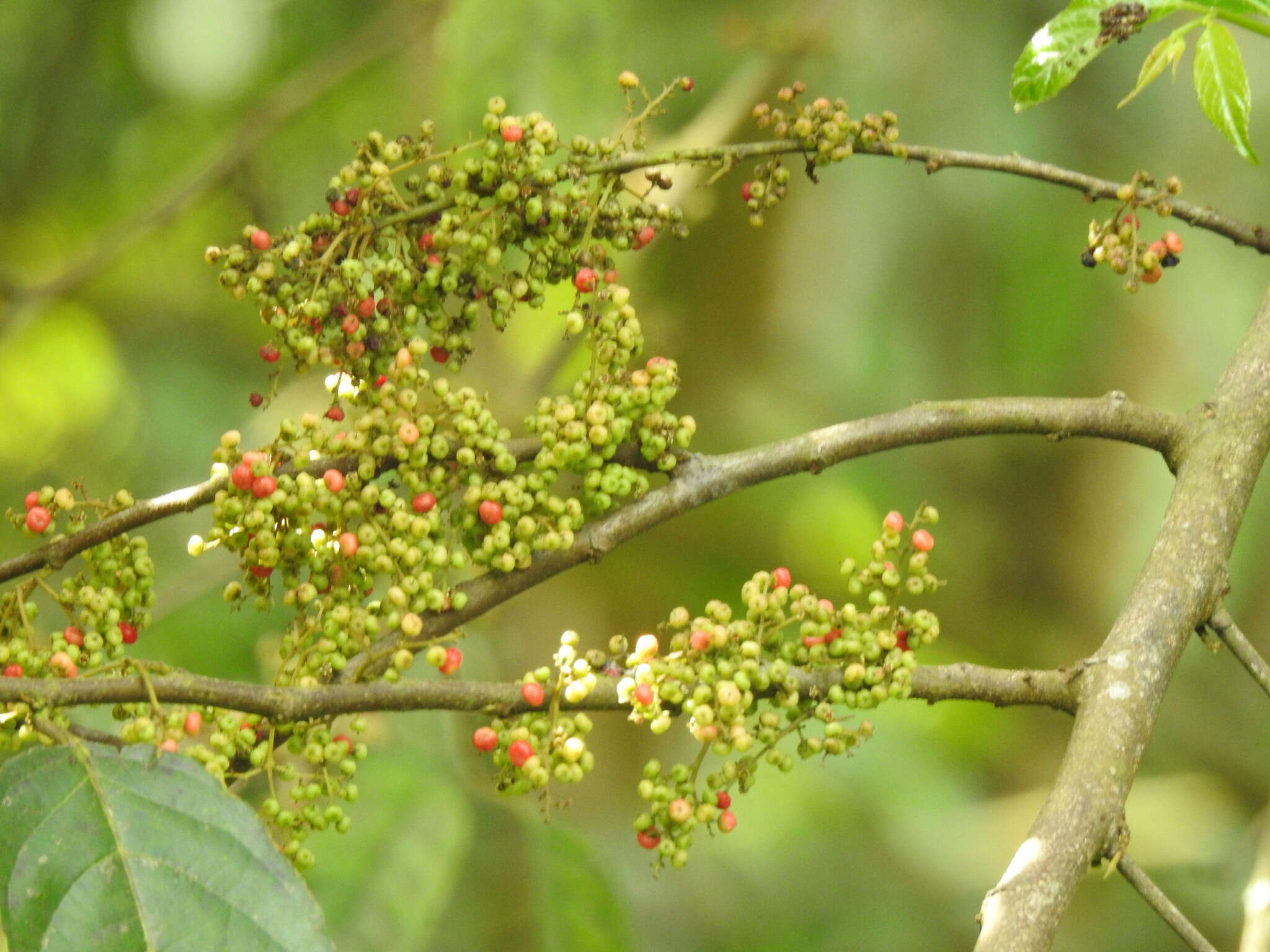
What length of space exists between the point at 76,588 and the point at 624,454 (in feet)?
1.61

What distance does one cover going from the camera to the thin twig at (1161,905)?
1107mm

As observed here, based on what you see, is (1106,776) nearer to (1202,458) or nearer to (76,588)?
(1202,458)

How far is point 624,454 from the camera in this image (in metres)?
1.29

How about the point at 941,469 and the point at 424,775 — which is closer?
the point at 424,775

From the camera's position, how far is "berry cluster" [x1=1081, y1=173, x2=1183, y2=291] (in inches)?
54.2

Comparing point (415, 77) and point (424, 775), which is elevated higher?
point (415, 77)

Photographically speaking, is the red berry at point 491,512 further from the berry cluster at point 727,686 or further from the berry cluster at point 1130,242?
the berry cluster at point 1130,242

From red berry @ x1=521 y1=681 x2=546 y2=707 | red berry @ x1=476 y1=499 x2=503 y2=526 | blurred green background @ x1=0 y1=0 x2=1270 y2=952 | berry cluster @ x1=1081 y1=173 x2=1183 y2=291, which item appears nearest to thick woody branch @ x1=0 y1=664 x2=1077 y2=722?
red berry @ x1=521 y1=681 x2=546 y2=707

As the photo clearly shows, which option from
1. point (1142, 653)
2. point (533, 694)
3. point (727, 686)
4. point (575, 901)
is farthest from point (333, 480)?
point (575, 901)

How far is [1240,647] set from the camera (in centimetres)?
125

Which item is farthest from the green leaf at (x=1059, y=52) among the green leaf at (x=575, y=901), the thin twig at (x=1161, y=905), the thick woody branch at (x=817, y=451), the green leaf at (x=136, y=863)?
the green leaf at (x=575, y=901)

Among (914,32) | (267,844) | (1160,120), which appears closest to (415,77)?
(914,32)

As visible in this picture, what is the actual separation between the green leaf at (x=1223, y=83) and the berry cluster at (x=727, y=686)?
467 mm

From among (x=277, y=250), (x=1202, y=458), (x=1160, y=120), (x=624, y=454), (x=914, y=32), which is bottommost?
(x=1202, y=458)
